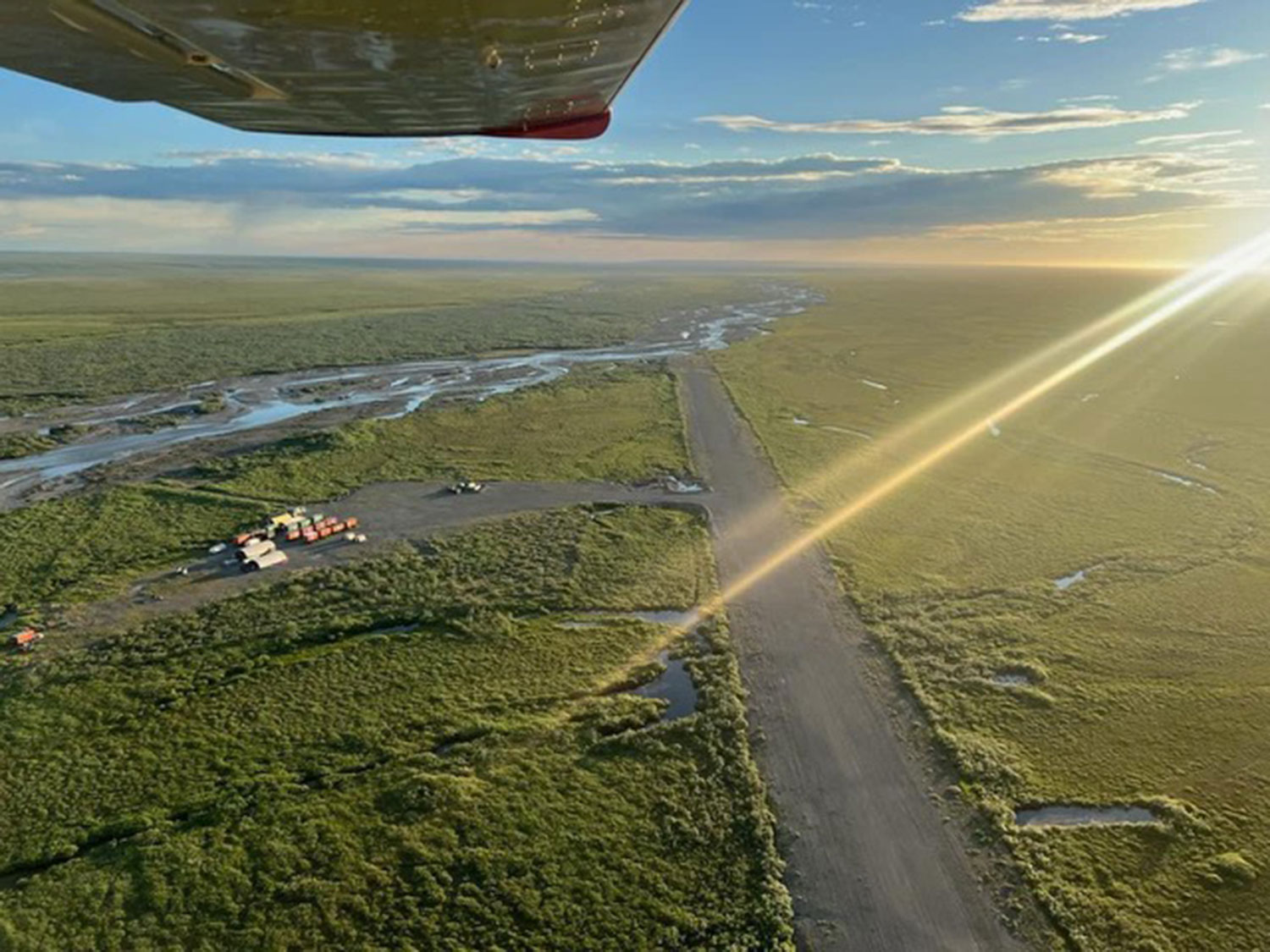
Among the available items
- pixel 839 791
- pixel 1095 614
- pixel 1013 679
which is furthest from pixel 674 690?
pixel 1095 614

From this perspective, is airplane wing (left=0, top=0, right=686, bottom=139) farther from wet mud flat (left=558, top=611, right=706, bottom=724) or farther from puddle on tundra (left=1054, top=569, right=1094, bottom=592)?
puddle on tundra (left=1054, top=569, right=1094, bottom=592)

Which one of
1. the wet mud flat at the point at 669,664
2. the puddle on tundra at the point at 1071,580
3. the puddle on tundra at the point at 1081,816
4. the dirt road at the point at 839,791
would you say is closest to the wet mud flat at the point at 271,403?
the wet mud flat at the point at 669,664

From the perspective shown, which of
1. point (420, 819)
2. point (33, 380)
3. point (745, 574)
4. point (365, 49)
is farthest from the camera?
point (33, 380)

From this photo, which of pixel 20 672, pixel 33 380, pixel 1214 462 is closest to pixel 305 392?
pixel 33 380

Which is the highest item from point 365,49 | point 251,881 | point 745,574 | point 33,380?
point 365,49

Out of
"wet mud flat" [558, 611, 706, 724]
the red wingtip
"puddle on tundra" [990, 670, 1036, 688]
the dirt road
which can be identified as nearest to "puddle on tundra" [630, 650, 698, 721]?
"wet mud flat" [558, 611, 706, 724]

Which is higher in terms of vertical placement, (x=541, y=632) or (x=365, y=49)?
(x=365, y=49)

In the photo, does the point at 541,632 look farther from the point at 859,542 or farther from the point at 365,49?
the point at 365,49
